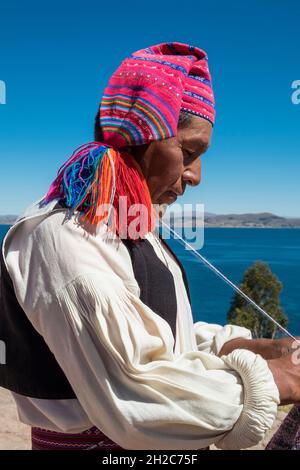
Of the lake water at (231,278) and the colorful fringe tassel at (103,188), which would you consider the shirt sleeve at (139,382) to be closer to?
the colorful fringe tassel at (103,188)

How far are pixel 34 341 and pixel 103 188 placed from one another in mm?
415

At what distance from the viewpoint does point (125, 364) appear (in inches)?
44.9

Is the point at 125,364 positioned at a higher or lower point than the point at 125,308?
lower

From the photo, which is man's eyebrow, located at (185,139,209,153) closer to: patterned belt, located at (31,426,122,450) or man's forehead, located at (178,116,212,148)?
man's forehead, located at (178,116,212,148)

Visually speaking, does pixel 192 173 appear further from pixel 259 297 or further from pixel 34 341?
pixel 259 297

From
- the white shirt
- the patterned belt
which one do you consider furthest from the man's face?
the patterned belt

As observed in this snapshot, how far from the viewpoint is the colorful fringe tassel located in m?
1.29

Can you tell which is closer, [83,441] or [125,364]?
[125,364]

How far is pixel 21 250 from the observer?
1287 millimetres

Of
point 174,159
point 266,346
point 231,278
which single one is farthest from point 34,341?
point 231,278

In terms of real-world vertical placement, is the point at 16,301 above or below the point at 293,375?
above

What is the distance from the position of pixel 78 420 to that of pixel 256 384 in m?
0.46
